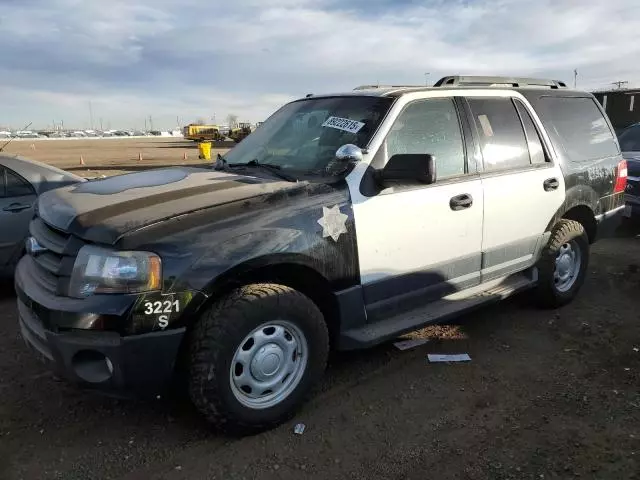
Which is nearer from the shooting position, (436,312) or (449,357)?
(436,312)

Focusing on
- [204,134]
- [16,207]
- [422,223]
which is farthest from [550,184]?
[204,134]

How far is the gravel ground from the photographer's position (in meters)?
2.77

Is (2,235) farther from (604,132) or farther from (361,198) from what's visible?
→ (604,132)

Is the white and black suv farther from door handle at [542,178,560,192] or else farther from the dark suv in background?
the dark suv in background

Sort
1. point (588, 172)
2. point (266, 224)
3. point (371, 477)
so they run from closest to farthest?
point (371, 477), point (266, 224), point (588, 172)

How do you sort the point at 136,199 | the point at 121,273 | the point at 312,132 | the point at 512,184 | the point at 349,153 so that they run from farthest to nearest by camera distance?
the point at 512,184, the point at 312,132, the point at 349,153, the point at 136,199, the point at 121,273

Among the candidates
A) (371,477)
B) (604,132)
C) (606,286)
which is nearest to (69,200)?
(371,477)

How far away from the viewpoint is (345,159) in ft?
10.9

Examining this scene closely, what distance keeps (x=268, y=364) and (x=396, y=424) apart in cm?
84

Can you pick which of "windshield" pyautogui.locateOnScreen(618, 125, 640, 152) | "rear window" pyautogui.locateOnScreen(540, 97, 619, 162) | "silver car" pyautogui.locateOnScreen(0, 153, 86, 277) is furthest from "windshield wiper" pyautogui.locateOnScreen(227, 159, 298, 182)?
"windshield" pyautogui.locateOnScreen(618, 125, 640, 152)

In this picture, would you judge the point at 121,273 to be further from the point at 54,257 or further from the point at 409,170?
the point at 409,170

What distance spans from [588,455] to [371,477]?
3.79 ft

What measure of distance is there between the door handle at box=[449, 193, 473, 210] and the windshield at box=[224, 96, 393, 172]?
2.51 ft

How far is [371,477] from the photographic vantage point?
8.82ft
